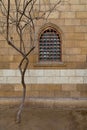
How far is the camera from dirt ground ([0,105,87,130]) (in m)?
7.93

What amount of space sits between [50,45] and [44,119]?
289 cm

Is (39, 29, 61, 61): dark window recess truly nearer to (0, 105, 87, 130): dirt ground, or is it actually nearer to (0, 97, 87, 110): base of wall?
(0, 97, 87, 110): base of wall

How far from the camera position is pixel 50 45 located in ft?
33.5

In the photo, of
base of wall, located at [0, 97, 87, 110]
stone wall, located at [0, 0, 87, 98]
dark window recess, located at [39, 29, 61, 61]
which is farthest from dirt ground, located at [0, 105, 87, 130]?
dark window recess, located at [39, 29, 61, 61]

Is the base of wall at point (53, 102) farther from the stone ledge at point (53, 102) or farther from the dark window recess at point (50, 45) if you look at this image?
the dark window recess at point (50, 45)

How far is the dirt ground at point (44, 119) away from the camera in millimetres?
7926

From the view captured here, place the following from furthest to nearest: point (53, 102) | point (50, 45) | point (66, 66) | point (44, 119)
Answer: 1. point (50, 45)
2. point (66, 66)
3. point (53, 102)
4. point (44, 119)

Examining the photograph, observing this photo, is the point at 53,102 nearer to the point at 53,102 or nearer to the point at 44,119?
the point at 53,102

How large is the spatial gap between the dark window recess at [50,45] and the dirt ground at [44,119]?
6.27 feet

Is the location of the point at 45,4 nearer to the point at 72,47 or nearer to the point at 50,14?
the point at 50,14

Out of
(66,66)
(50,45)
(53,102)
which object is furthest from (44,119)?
(50,45)

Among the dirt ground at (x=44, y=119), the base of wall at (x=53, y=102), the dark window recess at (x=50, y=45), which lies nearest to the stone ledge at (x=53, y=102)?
the base of wall at (x=53, y=102)

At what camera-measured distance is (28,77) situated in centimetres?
1009

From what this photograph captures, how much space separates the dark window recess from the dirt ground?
6.27ft
